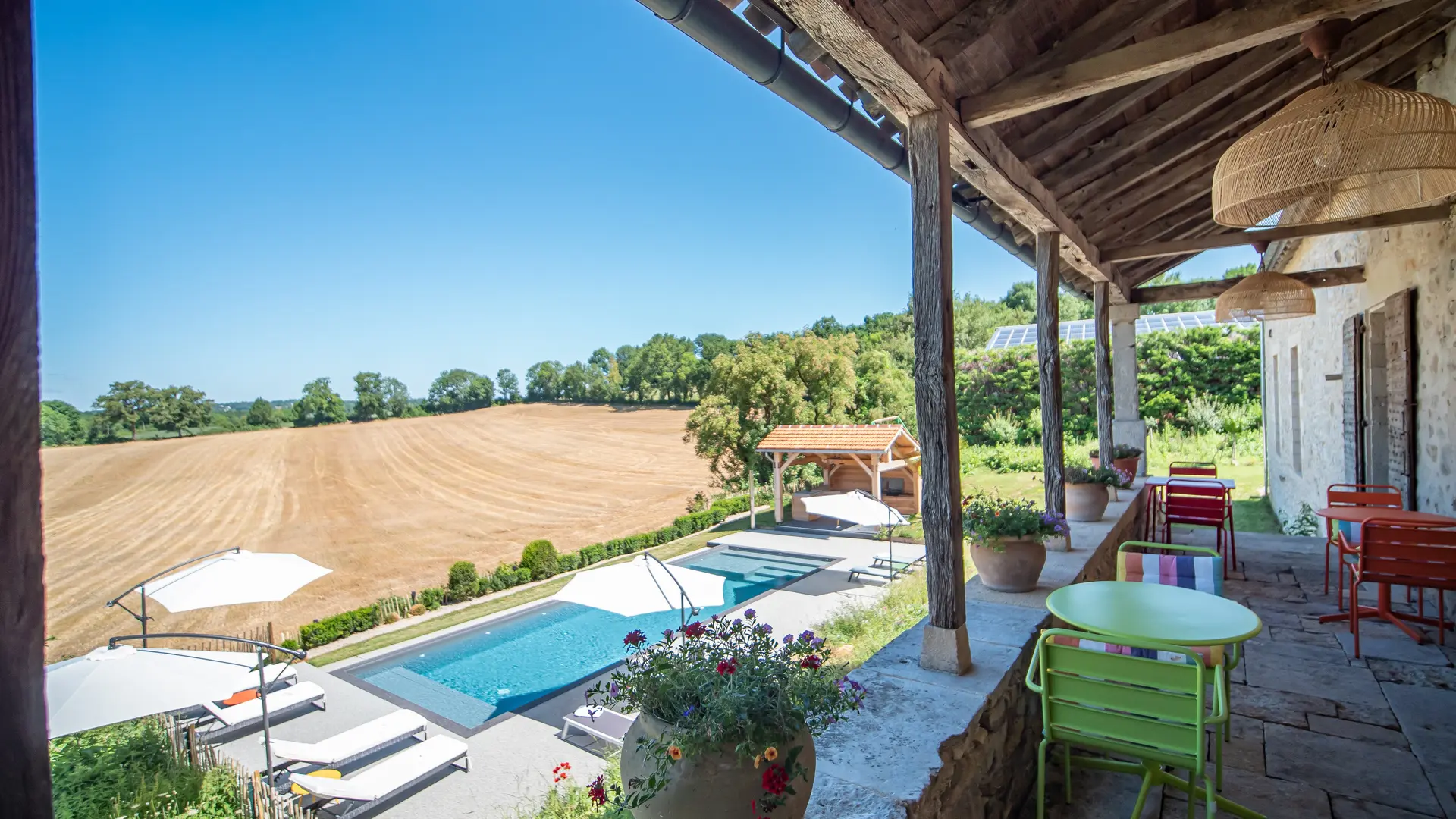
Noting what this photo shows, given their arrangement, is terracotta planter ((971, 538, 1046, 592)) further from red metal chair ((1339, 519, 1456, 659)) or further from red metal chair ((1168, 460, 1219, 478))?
red metal chair ((1168, 460, 1219, 478))

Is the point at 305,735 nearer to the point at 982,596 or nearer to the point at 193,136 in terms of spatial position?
the point at 982,596

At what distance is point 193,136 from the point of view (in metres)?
24.5

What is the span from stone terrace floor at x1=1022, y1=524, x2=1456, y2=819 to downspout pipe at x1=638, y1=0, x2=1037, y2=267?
2674 millimetres

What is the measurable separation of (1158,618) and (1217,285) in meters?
5.73

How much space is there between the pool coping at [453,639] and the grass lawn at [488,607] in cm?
20

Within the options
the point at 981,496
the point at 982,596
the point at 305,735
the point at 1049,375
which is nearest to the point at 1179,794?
the point at 982,596

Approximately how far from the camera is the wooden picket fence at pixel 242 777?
455 cm

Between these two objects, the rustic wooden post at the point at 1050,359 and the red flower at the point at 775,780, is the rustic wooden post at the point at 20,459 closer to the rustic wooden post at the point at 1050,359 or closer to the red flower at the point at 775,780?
the red flower at the point at 775,780

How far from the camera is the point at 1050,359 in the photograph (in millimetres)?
4176

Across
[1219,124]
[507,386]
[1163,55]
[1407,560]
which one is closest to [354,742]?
[1163,55]

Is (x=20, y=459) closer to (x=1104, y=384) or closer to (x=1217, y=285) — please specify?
(x=1104, y=384)

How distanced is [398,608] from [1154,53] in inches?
482

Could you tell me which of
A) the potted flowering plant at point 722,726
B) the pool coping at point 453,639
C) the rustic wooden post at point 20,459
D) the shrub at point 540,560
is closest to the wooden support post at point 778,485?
the pool coping at point 453,639

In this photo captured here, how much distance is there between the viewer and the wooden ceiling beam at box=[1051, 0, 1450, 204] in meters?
3.23
